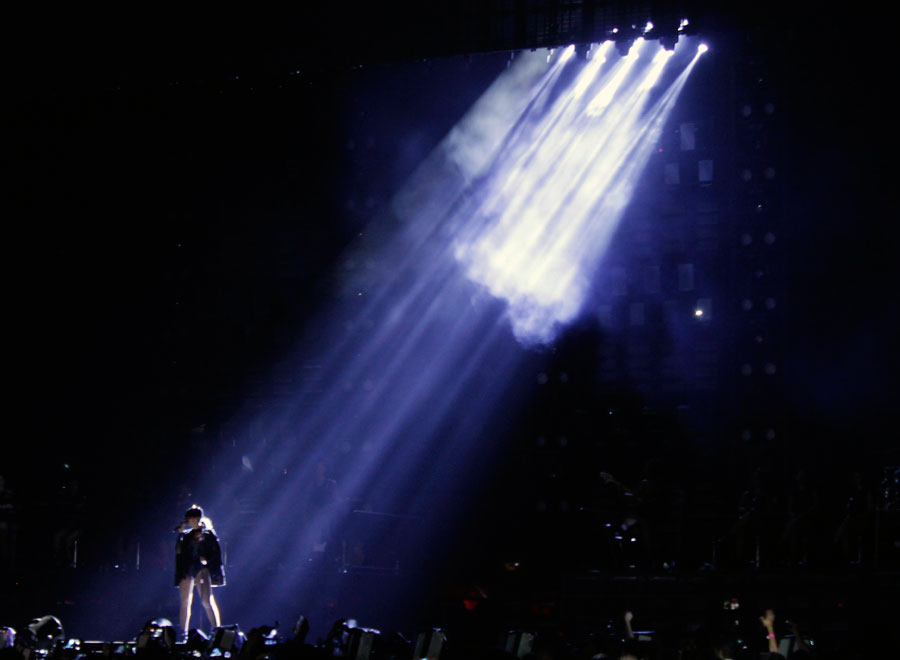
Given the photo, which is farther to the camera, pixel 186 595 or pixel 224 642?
pixel 186 595

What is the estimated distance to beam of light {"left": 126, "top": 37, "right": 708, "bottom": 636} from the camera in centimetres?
Result: 1342

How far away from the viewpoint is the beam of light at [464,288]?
44.0 ft

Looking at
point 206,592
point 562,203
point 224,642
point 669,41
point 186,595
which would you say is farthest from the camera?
point 562,203

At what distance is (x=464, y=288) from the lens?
13914mm

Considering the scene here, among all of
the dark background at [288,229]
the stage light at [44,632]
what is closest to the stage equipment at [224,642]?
the stage light at [44,632]

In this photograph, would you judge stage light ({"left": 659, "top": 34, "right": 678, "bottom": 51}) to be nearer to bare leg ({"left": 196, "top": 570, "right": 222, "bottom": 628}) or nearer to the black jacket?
the black jacket

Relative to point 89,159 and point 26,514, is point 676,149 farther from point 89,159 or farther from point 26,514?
point 26,514

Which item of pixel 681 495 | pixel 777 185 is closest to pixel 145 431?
pixel 681 495

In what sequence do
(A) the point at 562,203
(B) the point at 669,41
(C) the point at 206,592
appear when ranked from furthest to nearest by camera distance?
(A) the point at 562,203, (B) the point at 669,41, (C) the point at 206,592

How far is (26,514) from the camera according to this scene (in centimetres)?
1262

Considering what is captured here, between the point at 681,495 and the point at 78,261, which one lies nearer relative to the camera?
the point at 681,495

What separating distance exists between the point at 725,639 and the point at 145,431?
1068 centimetres

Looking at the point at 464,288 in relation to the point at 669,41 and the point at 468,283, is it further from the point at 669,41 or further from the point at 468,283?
the point at 669,41

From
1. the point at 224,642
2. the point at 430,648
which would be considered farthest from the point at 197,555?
the point at 430,648
